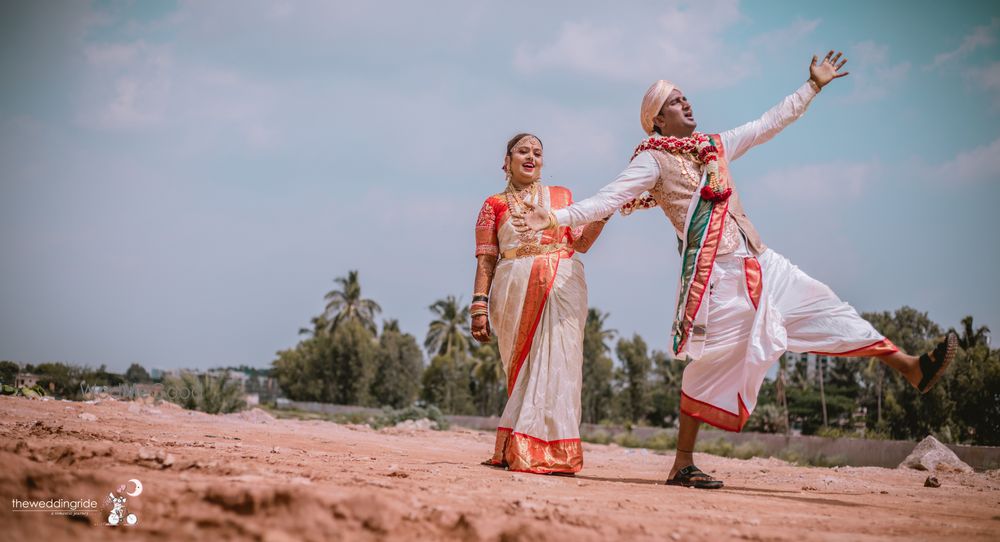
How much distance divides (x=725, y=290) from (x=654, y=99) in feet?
4.53

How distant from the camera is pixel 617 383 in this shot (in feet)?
168

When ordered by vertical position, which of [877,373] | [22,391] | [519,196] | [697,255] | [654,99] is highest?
[877,373]

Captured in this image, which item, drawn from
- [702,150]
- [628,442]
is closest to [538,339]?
[702,150]

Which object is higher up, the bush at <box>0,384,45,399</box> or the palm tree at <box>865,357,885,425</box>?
the palm tree at <box>865,357,885,425</box>

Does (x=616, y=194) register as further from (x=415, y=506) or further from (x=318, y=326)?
(x=318, y=326)

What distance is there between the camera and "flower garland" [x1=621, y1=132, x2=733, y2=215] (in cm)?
461

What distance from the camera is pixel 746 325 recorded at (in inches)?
173

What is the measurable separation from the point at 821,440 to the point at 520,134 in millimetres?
8350

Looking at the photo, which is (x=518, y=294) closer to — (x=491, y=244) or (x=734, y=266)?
(x=491, y=244)

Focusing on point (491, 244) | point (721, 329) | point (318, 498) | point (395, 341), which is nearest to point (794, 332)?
point (721, 329)

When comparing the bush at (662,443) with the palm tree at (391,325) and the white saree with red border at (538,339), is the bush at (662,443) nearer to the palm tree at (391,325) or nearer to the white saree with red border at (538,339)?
the white saree with red border at (538,339)

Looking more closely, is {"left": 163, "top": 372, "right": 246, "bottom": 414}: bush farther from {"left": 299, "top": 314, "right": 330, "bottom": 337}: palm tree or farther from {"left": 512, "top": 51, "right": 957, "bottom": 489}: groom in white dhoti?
{"left": 299, "top": 314, "right": 330, "bottom": 337}: palm tree

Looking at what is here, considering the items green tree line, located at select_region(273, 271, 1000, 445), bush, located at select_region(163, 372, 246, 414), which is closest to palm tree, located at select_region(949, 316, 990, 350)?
green tree line, located at select_region(273, 271, 1000, 445)

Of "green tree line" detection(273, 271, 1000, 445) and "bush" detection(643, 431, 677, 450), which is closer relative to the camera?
"bush" detection(643, 431, 677, 450)
